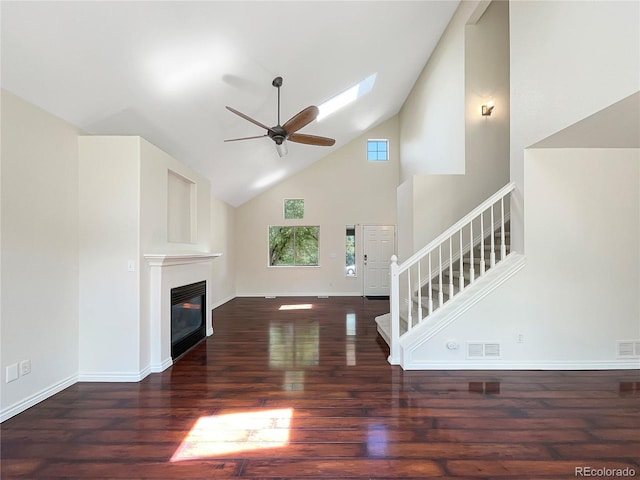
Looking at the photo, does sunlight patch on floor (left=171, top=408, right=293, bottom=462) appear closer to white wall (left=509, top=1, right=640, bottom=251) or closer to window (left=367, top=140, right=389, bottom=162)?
white wall (left=509, top=1, right=640, bottom=251)

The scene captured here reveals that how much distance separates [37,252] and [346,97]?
4986mm

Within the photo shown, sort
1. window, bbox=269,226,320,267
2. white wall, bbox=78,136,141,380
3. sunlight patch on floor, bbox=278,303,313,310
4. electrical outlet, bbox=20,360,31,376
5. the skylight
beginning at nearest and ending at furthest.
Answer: electrical outlet, bbox=20,360,31,376, white wall, bbox=78,136,141,380, the skylight, sunlight patch on floor, bbox=278,303,313,310, window, bbox=269,226,320,267

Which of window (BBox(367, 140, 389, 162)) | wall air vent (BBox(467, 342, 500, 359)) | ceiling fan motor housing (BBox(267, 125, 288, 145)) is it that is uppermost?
window (BBox(367, 140, 389, 162))

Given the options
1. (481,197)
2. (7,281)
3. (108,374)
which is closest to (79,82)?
(7,281)

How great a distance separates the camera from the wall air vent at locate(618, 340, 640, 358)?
10.6 feet

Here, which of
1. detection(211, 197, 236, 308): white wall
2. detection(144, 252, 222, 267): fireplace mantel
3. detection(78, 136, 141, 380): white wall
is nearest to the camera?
detection(78, 136, 141, 380): white wall

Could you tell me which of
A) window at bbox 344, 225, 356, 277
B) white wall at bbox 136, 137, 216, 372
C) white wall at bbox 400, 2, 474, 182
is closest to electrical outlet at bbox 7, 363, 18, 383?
white wall at bbox 136, 137, 216, 372

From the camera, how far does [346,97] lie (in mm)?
5727

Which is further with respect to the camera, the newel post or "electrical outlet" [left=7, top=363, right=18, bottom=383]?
the newel post

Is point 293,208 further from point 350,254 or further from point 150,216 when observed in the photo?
point 150,216

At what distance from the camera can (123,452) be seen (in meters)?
1.95

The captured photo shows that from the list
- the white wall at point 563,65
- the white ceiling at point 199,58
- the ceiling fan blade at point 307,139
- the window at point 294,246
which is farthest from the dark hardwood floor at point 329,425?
the window at point 294,246

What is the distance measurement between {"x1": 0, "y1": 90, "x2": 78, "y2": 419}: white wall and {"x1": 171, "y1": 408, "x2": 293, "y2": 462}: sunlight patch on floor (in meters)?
1.47

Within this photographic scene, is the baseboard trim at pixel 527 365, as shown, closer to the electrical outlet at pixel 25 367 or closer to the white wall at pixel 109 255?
the white wall at pixel 109 255
